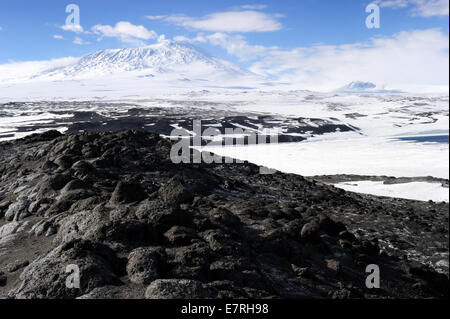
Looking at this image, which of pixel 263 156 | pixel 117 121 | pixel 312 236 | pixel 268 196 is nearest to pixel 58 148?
pixel 268 196

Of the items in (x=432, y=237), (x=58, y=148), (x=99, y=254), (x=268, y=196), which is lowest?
(x=432, y=237)

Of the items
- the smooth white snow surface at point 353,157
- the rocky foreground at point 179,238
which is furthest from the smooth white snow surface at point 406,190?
the smooth white snow surface at point 353,157

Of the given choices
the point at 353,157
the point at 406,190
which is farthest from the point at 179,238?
the point at 353,157

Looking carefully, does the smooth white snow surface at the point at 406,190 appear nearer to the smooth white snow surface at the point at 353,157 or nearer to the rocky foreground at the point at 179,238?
the rocky foreground at the point at 179,238

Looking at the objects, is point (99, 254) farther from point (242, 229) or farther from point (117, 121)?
point (117, 121)
